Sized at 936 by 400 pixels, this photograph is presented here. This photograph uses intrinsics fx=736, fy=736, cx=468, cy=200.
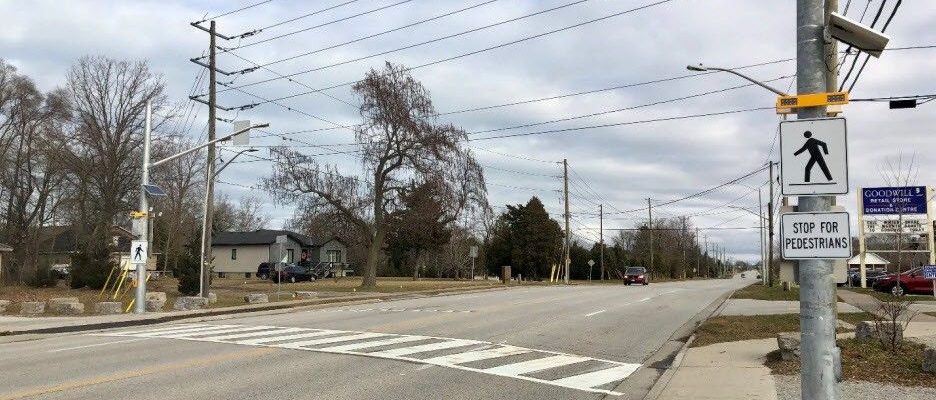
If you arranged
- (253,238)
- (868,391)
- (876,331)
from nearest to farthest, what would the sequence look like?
1. (868,391)
2. (876,331)
3. (253,238)

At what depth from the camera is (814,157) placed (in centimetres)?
608

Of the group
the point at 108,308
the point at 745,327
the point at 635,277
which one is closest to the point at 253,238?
the point at 635,277

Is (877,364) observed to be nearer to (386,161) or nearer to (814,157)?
(814,157)

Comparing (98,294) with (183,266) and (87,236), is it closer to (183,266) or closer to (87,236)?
(183,266)

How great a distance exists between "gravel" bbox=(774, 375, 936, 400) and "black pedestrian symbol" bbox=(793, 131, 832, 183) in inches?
155

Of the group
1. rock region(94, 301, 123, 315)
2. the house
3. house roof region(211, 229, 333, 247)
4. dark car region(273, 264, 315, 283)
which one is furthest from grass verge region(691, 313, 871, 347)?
house roof region(211, 229, 333, 247)

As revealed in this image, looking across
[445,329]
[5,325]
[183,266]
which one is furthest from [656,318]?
[183,266]

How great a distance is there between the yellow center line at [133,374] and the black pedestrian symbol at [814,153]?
8.89m

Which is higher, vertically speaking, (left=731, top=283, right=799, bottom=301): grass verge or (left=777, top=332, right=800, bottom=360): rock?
(left=777, top=332, right=800, bottom=360): rock

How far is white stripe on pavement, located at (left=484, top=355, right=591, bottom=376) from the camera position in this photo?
1125 centimetres

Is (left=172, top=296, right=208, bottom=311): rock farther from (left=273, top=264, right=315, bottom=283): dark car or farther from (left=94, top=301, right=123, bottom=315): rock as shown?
(left=273, top=264, right=315, bottom=283): dark car

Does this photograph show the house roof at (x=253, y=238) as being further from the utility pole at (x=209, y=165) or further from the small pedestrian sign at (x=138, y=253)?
the small pedestrian sign at (x=138, y=253)

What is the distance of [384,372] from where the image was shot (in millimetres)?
10906

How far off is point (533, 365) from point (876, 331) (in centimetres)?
617
